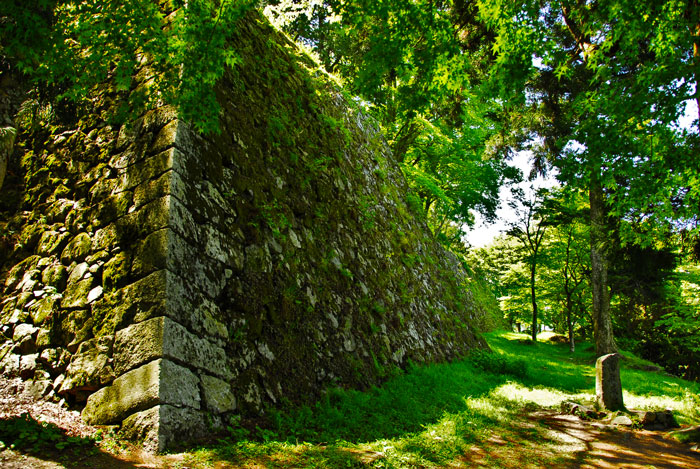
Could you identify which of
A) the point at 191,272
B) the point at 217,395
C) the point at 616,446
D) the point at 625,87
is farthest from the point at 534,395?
the point at 191,272

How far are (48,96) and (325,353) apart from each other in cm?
506

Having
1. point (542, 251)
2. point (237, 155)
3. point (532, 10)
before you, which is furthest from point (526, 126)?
point (237, 155)

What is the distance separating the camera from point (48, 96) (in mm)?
5312

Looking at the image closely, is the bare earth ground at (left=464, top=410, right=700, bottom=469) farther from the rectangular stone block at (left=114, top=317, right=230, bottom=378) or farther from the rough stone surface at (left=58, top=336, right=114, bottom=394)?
the rough stone surface at (left=58, top=336, right=114, bottom=394)

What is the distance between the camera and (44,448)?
10.3ft

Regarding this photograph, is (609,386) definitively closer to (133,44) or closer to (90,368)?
(90,368)

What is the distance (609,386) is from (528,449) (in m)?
4.01

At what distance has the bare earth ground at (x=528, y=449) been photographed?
120 inches

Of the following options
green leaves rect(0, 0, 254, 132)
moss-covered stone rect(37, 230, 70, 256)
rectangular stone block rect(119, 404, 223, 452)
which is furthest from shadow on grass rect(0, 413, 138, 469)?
green leaves rect(0, 0, 254, 132)

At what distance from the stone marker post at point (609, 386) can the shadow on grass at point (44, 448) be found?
8641mm

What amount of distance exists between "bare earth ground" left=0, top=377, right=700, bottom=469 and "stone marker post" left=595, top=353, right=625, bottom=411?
0.99 meters

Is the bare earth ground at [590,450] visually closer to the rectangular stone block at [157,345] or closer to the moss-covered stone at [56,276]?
the rectangular stone block at [157,345]

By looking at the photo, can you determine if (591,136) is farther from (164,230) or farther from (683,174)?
(164,230)

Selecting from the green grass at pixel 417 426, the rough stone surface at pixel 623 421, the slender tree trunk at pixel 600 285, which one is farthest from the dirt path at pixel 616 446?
the slender tree trunk at pixel 600 285
